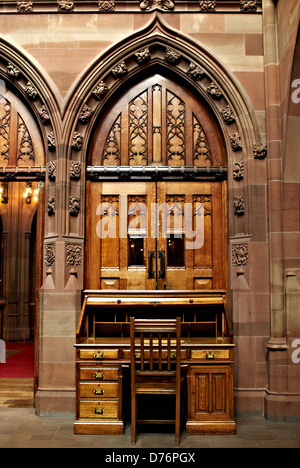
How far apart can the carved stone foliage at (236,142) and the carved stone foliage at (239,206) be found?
23.6 inches

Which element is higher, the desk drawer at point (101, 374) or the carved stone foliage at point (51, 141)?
the carved stone foliage at point (51, 141)

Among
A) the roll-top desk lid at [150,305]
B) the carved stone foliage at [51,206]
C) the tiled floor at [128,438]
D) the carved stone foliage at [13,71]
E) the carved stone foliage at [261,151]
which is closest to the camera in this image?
the tiled floor at [128,438]

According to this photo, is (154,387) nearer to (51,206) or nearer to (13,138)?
(51,206)

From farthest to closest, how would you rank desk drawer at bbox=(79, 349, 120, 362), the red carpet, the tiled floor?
the red carpet < desk drawer at bbox=(79, 349, 120, 362) < the tiled floor

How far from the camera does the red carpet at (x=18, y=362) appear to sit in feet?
22.2

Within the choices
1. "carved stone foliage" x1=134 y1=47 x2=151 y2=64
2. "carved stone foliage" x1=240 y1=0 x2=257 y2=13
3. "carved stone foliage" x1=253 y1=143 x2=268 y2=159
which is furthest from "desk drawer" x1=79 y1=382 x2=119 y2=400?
Result: "carved stone foliage" x1=240 y1=0 x2=257 y2=13

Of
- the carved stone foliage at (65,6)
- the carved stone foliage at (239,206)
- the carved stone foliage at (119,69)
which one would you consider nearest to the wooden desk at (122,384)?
the carved stone foliage at (239,206)

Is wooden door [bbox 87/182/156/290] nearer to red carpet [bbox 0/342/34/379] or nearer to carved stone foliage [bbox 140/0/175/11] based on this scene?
carved stone foliage [bbox 140/0/175/11]

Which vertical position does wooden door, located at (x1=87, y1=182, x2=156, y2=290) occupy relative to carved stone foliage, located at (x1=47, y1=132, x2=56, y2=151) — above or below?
below

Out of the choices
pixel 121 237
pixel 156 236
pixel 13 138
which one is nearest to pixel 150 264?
pixel 156 236

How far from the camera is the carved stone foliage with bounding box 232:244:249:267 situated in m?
5.02

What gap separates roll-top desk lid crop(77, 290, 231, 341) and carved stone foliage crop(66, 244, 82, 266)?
363 mm

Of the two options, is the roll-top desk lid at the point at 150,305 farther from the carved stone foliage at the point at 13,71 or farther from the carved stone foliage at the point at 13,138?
the carved stone foliage at the point at 13,71

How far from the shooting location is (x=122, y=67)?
5.30 m
